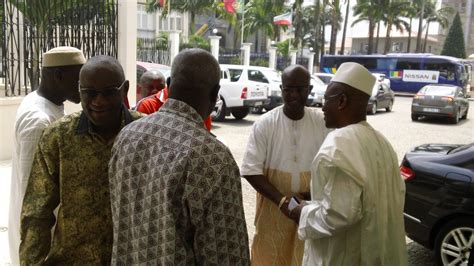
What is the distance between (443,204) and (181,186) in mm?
3452

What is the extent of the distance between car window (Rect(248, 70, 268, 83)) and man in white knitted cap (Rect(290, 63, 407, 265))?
13545mm

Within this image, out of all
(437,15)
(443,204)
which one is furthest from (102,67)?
(437,15)

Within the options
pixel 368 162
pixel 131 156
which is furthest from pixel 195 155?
pixel 368 162

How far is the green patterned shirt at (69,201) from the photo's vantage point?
1850mm

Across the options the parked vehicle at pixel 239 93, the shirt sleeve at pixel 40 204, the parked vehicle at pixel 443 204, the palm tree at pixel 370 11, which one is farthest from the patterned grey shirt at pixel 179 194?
the palm tree at pixel 370 11

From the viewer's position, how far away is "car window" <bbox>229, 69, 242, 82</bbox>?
1498cm

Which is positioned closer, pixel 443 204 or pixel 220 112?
pixel 443 204

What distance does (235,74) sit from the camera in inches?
599

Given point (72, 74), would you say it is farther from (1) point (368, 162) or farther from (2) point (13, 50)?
(2) point (13, 50)

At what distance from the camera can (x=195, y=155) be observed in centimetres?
144

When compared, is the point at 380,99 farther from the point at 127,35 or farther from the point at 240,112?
the point at 127,35

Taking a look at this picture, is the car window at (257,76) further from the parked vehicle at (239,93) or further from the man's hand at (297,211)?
the man's hand at (297,211)

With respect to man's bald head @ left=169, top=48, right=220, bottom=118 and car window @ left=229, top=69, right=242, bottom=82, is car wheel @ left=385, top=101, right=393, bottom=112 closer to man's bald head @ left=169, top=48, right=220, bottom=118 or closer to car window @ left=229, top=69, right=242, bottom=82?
car window @ left=229, top=69, right=242, bottom=82

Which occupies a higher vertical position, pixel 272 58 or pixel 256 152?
pixel 256 152
